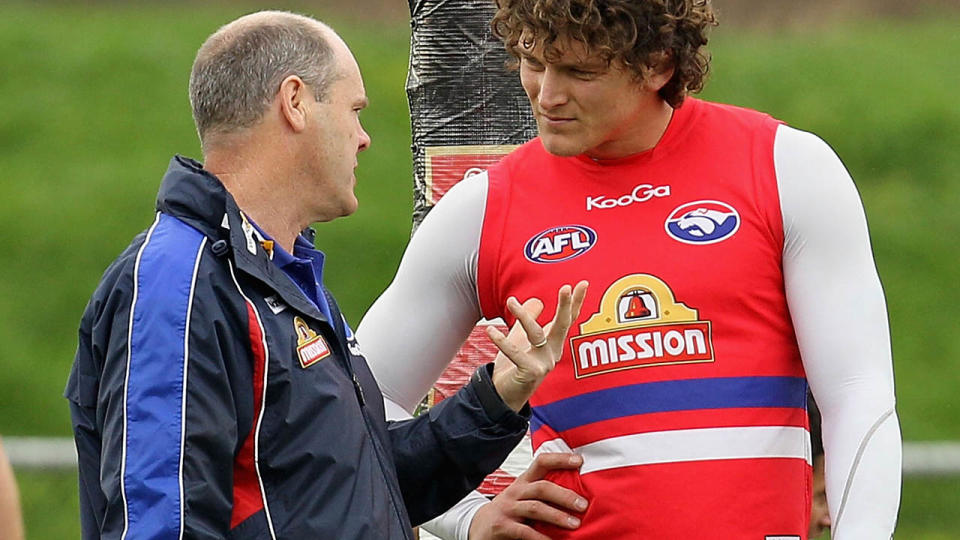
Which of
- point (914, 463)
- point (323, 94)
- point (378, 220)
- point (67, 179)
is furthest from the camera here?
point (67, 179)

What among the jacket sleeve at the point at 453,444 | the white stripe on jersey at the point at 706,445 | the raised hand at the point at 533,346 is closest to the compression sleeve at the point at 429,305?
the jacket sleeve at the point at 453,444

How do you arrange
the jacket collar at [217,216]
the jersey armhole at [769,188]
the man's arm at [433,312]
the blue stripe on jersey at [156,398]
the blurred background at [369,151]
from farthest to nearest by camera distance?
the blurred background at [369,151] < the man's arm at [433,312] < the jersey armhole at [769,188] < the jacket collar at [217,216] < the blue stripe on jersey at [156,398]

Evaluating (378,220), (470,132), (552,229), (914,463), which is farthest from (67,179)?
(552,229)

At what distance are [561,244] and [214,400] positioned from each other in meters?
0.77

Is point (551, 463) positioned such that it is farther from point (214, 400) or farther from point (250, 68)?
point (250, 68)

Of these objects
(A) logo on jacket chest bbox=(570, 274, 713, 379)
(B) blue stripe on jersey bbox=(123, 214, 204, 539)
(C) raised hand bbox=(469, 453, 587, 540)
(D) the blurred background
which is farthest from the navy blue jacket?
(D) the blurred background

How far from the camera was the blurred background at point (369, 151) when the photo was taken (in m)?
9.63

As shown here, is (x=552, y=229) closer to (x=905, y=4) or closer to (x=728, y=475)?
(x=728, y=475)

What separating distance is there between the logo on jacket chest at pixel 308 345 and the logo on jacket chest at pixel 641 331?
1.61 ft

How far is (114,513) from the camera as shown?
8.49 feet

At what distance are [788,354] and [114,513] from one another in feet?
4.13

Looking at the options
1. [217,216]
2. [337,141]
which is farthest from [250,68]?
[217,216]

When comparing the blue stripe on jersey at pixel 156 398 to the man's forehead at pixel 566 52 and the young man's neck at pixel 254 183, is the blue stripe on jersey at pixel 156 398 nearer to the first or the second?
the young man's neck at pixel 254 183

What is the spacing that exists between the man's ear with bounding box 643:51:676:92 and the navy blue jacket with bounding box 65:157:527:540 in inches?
30.4
